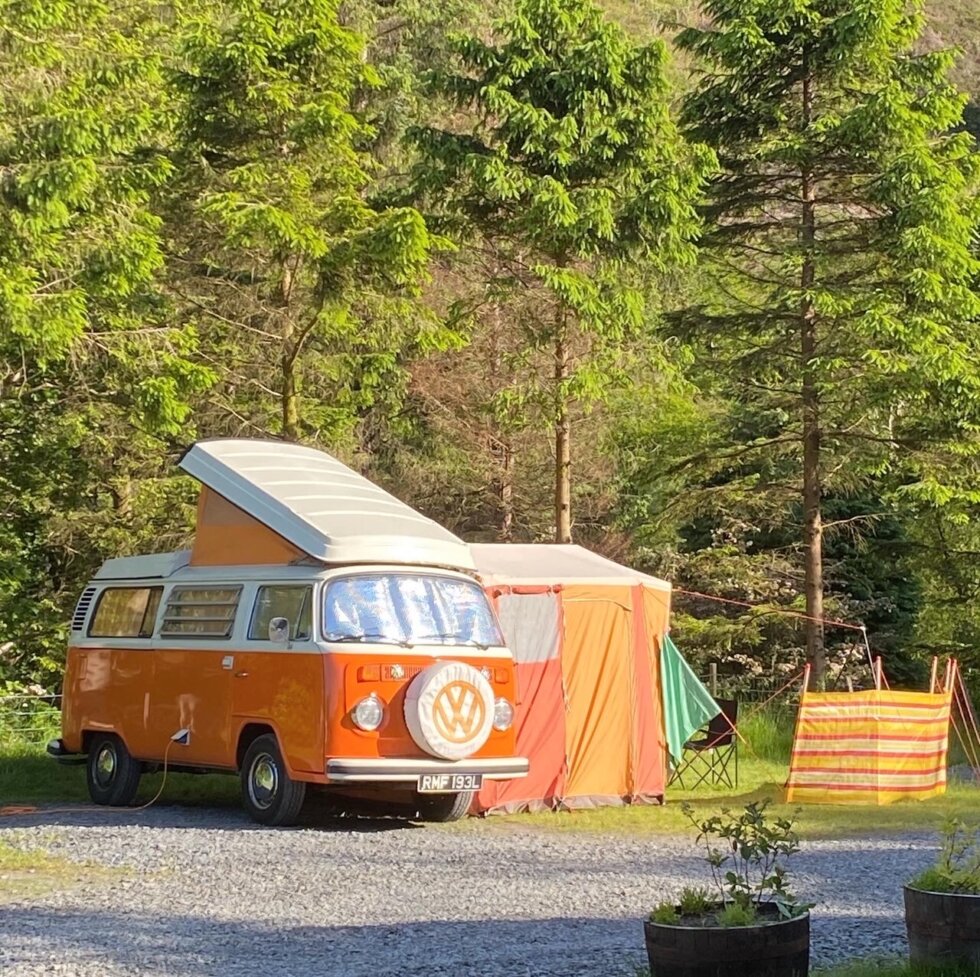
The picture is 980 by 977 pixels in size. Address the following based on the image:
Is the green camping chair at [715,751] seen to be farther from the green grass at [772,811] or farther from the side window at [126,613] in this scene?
the side window at [126,613]

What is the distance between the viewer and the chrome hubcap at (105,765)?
12844mm

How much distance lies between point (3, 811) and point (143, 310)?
6.94 metres

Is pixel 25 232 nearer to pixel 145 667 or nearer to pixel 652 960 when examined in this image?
pixel 145 667

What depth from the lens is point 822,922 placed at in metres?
7.25

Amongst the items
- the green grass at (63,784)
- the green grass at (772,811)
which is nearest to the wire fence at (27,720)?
the green grass at (63,784)

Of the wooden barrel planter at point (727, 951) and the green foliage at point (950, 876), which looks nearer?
the wooden barrel planter at point (727, 951)

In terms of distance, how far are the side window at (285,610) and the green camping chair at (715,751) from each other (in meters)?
5.02

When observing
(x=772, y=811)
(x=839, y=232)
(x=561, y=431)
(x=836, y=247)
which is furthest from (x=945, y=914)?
(x=839, y=232)

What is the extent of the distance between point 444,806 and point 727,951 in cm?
685

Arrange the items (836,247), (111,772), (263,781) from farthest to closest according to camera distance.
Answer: (836,247), (111,772), (263,781)

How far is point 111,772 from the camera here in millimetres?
12844

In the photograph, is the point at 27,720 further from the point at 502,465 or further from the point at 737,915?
the point at 737,915

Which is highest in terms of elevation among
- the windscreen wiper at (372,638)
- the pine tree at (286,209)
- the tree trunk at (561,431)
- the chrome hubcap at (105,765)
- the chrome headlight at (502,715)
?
the pine tree at (286,209)

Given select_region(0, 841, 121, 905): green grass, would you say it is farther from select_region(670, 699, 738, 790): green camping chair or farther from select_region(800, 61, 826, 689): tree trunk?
select_region(800, 61, 826, 689): tree trunk
